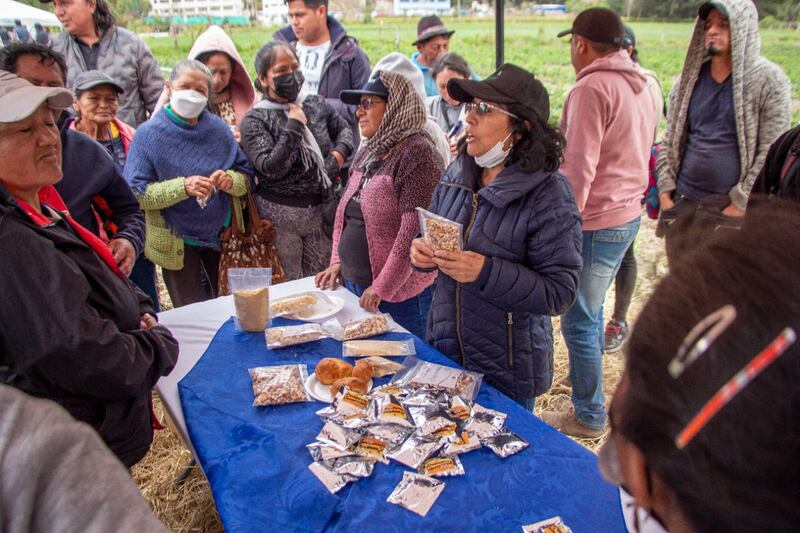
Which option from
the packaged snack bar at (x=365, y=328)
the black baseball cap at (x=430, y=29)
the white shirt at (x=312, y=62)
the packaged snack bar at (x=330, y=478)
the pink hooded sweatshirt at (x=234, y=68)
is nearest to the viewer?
the packaged snack bar at (x=330, y=478)

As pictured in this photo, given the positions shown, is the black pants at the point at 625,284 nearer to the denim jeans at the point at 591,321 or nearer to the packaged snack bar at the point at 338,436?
the denim jeans at the point at 591,321

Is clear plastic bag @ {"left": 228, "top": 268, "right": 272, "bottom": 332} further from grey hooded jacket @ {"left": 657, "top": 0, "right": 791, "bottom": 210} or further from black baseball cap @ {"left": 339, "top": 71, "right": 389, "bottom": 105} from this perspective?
grey hooded jacket @ {"left": 657, "top": 0, "right": 791, "bottom": 210}

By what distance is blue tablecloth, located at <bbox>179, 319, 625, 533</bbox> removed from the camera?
117 centimetres

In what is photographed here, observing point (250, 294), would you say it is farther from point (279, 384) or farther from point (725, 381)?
point (725, 381)

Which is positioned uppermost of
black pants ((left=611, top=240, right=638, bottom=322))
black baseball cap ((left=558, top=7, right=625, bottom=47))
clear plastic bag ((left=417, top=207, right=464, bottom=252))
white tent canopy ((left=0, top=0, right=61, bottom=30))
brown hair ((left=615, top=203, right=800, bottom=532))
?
white tent canopy ((left=0, top=0, right=61, bottom=30))

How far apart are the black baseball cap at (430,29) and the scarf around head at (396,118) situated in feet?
7.79

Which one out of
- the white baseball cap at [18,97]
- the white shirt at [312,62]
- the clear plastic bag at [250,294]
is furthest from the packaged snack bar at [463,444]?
the white shirt at [312,62]

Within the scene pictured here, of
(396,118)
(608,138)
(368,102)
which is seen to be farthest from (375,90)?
(608,138)

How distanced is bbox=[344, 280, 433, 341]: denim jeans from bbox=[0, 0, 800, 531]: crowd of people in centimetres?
3

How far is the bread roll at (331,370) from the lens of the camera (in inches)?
66.1

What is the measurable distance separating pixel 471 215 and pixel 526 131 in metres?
0.37

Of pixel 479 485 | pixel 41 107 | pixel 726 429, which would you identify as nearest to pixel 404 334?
pixel 479 485

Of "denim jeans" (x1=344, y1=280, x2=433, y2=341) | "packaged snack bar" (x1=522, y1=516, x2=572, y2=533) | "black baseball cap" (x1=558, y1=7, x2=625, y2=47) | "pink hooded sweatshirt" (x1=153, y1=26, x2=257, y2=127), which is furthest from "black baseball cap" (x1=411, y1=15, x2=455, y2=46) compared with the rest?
"packaged snack bar" (x1=522, y1=516, x2=572, y2=533)

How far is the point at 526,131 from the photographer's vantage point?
1.89 m
